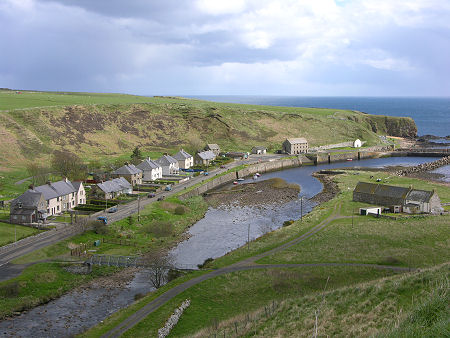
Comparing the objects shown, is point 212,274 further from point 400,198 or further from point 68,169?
point 68,169

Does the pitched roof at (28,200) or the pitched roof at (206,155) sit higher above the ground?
the pitched roof at (206,155)

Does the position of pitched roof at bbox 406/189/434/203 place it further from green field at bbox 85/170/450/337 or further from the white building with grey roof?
the white building with grey roof

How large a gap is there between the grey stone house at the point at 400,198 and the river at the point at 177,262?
1074cm

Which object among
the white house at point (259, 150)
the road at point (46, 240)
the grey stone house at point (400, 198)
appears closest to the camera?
the road at point (46, 240)

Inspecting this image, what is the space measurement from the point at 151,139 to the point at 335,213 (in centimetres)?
9963

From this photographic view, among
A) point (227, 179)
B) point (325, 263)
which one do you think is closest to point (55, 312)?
point (325, 263)

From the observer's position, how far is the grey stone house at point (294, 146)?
14762 cm

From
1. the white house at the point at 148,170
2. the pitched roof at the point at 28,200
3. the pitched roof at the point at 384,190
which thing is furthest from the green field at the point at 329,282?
the white house at the point at 148,170

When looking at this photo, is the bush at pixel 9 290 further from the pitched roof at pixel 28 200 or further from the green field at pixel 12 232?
the pitched roof at pixel 28 200

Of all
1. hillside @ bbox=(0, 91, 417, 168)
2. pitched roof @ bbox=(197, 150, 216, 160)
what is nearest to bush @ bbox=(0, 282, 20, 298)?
hillside @ bbox=(0, 91, 417, 168)

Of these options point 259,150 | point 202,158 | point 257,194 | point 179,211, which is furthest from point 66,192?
point 259,150

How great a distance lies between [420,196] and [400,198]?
3.05m

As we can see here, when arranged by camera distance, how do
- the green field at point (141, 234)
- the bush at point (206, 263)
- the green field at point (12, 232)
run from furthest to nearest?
the green field at point (12, 232)
the green field at point (141, 234)
the bush at point (206, 263)

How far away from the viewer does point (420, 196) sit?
66.5 m
